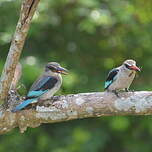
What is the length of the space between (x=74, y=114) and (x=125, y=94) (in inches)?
19.1

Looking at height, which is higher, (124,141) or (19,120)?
(19,120)

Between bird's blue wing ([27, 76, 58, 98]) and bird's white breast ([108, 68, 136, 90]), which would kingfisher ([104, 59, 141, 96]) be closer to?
bird's white breast ([108, 68, 136, 90])

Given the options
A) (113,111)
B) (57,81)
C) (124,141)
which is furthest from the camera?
(124,141)

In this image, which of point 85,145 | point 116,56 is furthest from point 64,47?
point 85,145

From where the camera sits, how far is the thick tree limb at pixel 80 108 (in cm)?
553

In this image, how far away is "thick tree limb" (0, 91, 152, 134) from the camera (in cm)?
553

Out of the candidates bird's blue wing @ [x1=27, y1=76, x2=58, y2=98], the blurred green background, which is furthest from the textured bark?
the blurred green background

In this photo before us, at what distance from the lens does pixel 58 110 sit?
561 cm

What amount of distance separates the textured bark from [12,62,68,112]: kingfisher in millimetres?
230

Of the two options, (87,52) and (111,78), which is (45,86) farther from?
(87,52)

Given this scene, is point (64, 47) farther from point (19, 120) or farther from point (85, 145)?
point (19, 120)

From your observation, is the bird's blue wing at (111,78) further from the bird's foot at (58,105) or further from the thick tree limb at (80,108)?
the bird's foot at (58,105)

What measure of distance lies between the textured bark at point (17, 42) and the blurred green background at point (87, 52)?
275 cm

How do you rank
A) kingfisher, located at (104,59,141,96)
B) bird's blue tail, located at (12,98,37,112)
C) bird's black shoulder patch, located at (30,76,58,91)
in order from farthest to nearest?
kingfisher, located at (104,59,141,96)
bird's black shoulder patch, located at (30,76,58,91)
bird's blue tail, located at (12,98,37,112)
